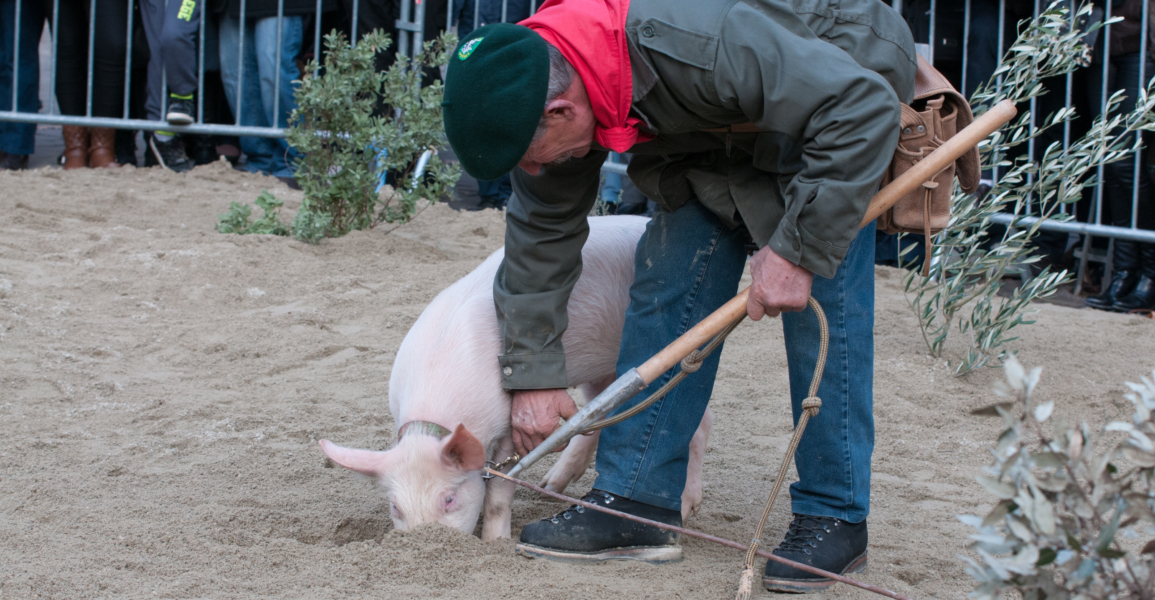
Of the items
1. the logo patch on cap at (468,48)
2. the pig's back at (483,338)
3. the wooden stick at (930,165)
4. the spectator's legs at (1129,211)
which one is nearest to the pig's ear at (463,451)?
the pig's back at (483,338)

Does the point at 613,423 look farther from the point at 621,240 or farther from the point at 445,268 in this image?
the point at 445,268

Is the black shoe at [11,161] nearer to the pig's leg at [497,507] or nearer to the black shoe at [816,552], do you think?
the pig's leg at [497,507]

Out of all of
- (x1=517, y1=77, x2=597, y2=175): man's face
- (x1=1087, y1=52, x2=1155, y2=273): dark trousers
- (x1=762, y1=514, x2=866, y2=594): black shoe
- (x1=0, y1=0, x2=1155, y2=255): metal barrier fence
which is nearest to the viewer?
(x1=517, y1=77, x2=597, y2=175): man's face

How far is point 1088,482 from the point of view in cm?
134

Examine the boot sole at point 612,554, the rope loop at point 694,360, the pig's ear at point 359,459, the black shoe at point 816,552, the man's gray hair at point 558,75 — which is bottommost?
the boot sole at point 612,554

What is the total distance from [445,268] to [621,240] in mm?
2173

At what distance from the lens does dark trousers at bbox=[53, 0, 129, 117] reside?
7.02 metres

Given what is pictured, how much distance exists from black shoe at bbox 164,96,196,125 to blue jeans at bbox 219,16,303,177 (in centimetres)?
30

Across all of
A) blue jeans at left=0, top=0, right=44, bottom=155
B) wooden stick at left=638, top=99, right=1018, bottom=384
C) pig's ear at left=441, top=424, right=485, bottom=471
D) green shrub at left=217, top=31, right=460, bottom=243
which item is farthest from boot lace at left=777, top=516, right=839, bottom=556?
blue jeans at left=0, top=0, right=44, bottom=155

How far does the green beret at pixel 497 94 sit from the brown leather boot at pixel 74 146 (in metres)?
6.29

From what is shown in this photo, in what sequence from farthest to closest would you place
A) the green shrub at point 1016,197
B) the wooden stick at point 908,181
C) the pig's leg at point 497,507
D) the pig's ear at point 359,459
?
the green shrub at point 1016,197, the pig's leg at point 497,507, the pig's ear at point 359,459, the wooden stick at point 908,181

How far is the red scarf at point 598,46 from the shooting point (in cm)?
205

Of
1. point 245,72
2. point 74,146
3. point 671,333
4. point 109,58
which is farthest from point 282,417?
point 74,146

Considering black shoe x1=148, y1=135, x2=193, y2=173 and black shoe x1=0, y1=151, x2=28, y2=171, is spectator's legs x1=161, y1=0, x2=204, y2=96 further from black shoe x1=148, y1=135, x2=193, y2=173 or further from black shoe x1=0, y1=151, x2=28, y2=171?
black shoe x1=0, y1=151, x2=28, y2=171
